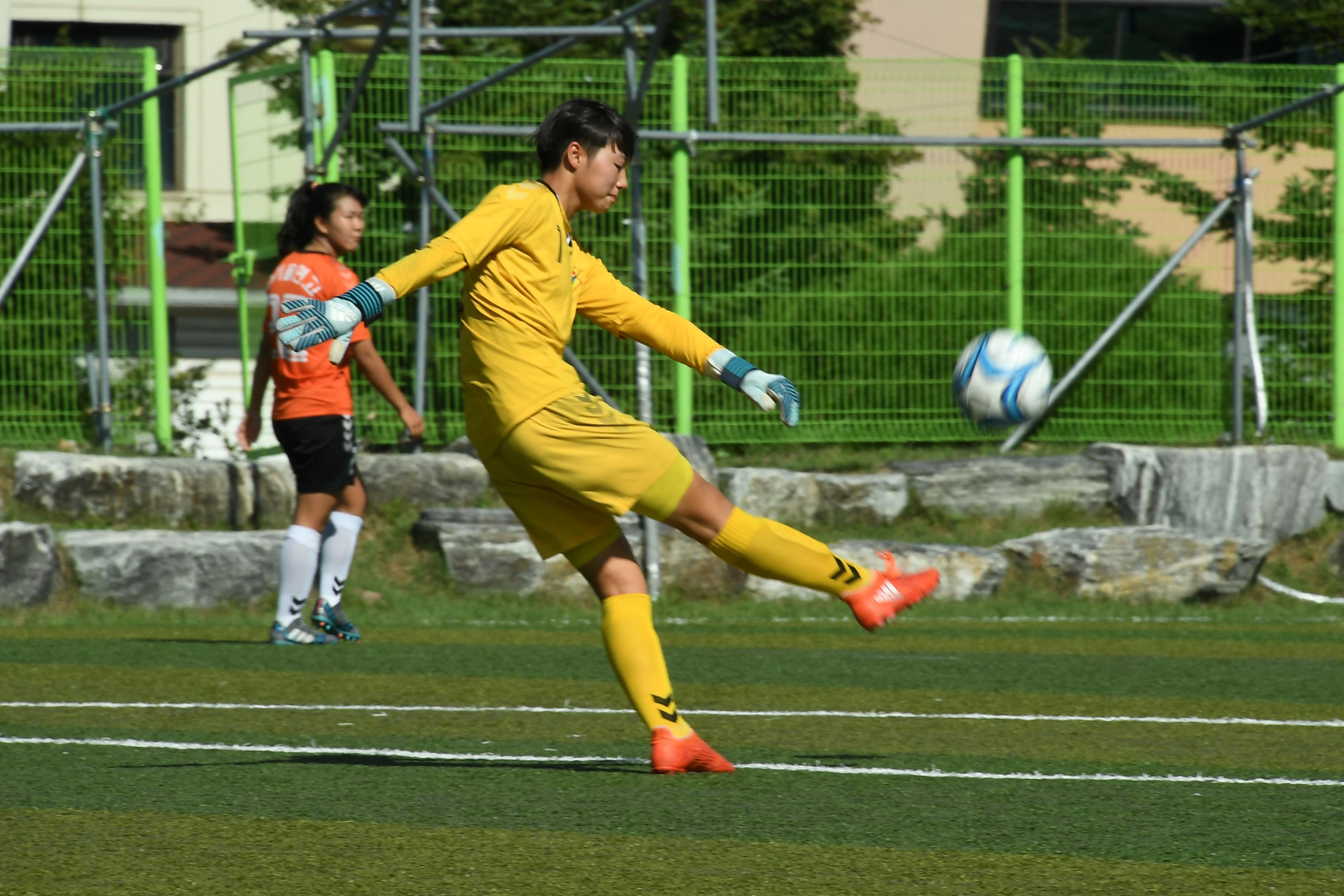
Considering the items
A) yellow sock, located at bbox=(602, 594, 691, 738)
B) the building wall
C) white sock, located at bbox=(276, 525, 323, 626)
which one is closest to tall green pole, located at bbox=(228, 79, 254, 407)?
white sock, located at bbox=(276, 525, 323, 626)

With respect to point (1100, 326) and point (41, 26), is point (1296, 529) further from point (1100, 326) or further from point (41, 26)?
point (41, 26)

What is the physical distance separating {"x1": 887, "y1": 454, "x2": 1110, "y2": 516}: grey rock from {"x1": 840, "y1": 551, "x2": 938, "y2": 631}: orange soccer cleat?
6.29m

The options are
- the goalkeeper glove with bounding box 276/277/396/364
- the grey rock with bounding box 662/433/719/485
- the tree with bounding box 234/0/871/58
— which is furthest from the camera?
the tree with bounding box 234/0/871/58

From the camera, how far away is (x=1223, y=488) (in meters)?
11.2

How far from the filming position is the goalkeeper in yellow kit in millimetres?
4625

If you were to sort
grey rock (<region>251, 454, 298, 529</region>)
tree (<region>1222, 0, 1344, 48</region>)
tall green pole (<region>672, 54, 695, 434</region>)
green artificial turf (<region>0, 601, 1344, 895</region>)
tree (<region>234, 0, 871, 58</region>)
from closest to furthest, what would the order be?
green artificial turf (<region>0, 601, 1344, 895</region>)
grey rock (<region>251, 454, 298, 529</region>)
tall green pole (<region>672, 54, 695, 434</region>)
tree (<region>1222, 0, 1344, 48</region>)
tree (<region>234, 0, 871, 58</region>)

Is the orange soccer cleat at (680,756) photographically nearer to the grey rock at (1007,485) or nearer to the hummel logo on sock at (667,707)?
the hummel logo on sock at (667,707)

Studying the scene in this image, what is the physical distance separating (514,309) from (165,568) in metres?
5.26

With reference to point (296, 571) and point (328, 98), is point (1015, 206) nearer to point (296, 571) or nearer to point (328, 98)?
point (328, 98)

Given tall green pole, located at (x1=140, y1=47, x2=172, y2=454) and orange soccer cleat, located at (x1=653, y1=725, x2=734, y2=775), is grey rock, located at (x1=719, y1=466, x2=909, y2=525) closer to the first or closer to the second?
tall green pole, located at (x1=140, y1=47, x2=172, y2=454)

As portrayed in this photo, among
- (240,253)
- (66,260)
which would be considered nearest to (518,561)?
(240,253)

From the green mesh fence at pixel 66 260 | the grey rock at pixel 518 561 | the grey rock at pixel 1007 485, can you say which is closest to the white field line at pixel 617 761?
the grey rock at pixel 518 561

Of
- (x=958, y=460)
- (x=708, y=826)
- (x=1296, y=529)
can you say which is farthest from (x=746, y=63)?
(x=708, y=826)

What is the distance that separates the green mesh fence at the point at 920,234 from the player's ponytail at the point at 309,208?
122 inches
